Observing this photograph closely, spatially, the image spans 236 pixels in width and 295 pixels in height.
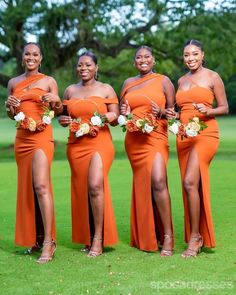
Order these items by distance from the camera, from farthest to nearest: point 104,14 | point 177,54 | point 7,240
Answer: point 177,54, point 104,14, point 7,240

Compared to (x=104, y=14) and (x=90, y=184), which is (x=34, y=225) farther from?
(x=104, y=14)

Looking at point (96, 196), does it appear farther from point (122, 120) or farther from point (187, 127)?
point (187, 127)

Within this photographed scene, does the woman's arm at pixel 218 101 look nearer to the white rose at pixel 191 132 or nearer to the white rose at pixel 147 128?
the white rose at pixel 191 132

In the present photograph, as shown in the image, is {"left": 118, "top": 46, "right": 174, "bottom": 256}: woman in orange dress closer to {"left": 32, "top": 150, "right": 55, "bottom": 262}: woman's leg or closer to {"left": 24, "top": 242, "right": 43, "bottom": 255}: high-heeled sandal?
{"left": 32, "top": 150, "right": 55, "bottom": 262}: woman's leg

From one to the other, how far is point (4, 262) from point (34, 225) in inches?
21.9

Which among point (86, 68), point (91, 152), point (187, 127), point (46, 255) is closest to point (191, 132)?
point (187, 127)

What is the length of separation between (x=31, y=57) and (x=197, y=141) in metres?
2.04

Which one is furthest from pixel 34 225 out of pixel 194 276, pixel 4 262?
pixel 194 276

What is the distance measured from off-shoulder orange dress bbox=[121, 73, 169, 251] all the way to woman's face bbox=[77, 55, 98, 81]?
0.44m

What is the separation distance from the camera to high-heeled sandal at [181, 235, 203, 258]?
24.2ft

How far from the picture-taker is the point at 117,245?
26.7 feet

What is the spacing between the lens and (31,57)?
7473 mm

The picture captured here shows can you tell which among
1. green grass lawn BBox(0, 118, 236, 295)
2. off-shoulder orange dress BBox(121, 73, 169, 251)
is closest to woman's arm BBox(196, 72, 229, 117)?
off-shoulder orange dress BBox(121, 73, 169, 251)

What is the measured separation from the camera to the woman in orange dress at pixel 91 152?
7574mm
